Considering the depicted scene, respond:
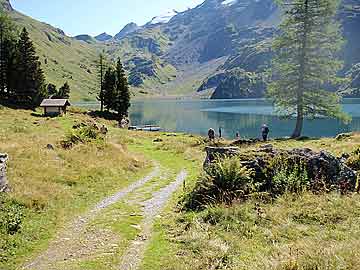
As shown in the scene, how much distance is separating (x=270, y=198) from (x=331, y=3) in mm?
33067

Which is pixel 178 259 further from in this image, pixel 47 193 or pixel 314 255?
pixel 47 193

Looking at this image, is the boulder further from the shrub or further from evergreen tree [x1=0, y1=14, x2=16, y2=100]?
evergreen tree [x1=0, y1=14, x2=16, y2=100]

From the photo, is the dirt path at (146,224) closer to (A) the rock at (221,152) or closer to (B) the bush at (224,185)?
(B) the bush at (224,185)

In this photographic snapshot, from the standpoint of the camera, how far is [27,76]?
7669 centimetres

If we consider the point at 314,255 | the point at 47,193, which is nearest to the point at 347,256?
the point at 314,255

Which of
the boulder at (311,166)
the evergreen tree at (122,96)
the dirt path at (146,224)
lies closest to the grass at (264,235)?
the dirt path at (146,224)

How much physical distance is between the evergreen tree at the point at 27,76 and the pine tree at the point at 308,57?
51.8 meters

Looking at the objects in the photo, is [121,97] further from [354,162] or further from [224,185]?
[224,185]

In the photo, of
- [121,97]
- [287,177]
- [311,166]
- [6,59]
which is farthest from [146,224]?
[121,97]

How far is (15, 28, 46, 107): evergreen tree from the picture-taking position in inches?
2995

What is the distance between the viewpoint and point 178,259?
9.20m

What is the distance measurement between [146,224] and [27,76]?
7158 centimetres

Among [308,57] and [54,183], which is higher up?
[308,57]

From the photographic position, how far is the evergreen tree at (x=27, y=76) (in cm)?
7606
